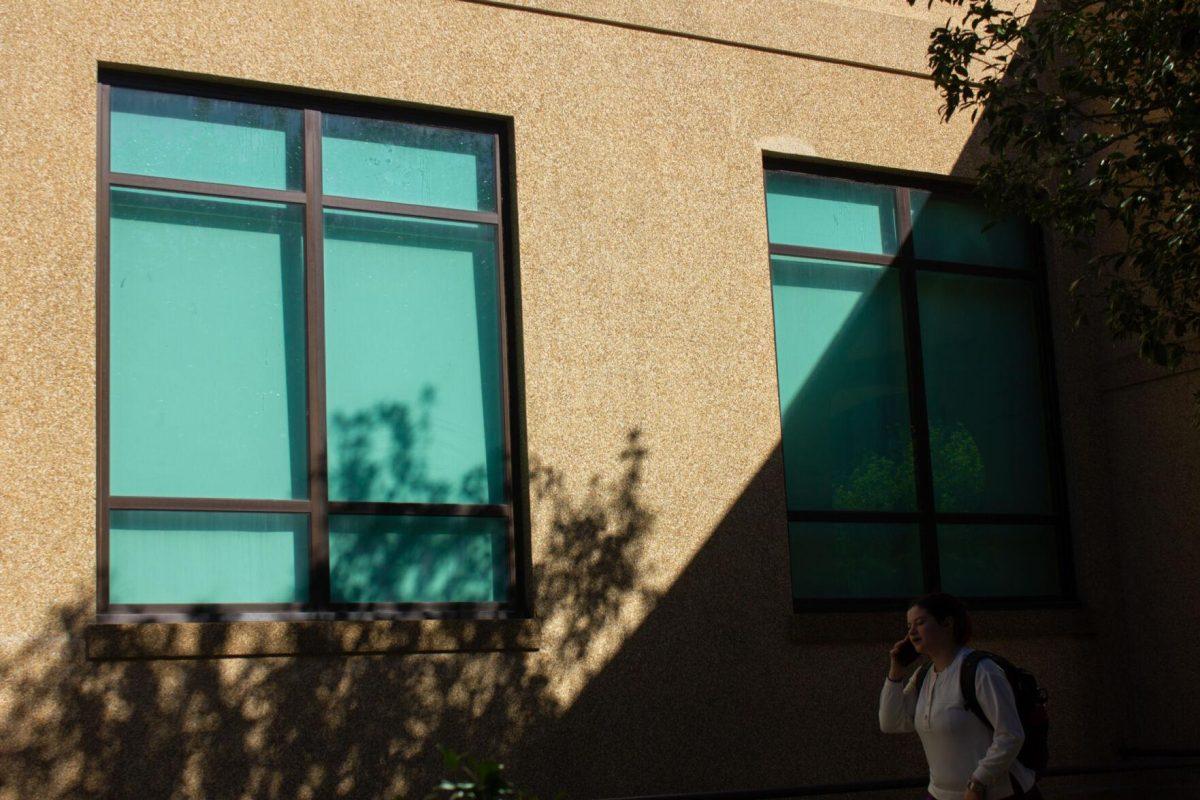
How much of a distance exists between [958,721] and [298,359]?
13.6 feet

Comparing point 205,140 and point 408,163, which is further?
point 408,163

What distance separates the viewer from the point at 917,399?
10211 millimetres

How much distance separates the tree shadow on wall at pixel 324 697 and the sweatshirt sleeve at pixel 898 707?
205cm

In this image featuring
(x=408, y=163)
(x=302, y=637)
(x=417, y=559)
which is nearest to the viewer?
(x=302, y=637)

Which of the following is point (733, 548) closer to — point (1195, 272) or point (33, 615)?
point (1195, 272)

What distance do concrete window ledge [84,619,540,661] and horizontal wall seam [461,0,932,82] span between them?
3.83 metres

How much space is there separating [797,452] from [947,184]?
243cm

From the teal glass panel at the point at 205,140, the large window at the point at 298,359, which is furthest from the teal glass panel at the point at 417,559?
the teal glass panel at the point at 205,140

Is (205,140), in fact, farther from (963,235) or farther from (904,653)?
(963,235)

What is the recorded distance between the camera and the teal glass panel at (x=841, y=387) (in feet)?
32.3

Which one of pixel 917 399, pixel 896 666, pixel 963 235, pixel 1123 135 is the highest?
pixel 963 235

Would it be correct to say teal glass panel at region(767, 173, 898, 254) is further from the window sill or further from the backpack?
the backpack

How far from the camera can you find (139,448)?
25.7 ft

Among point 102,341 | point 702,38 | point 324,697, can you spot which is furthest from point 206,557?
point 702,38
